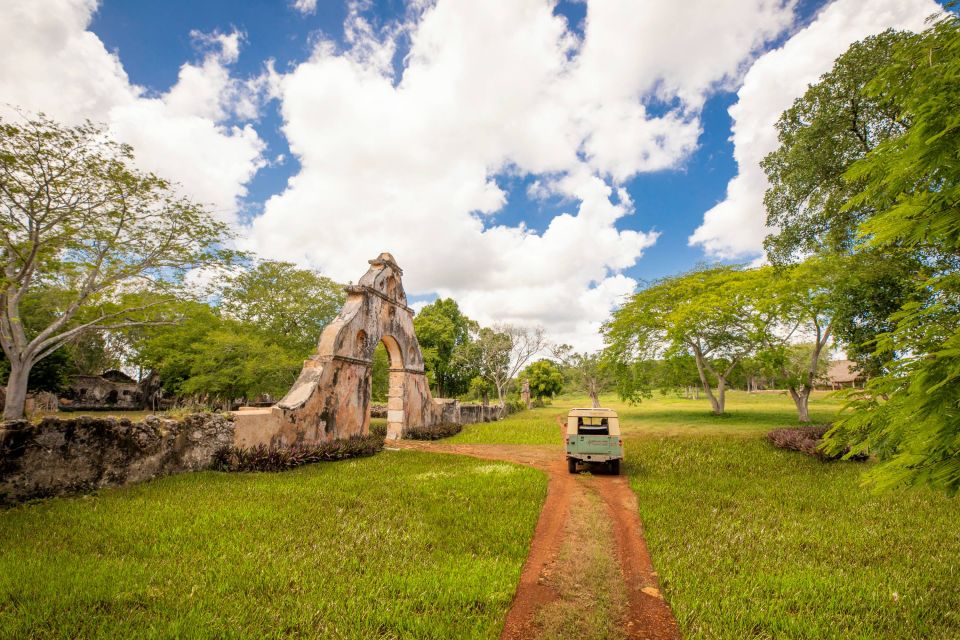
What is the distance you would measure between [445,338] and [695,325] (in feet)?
97.4

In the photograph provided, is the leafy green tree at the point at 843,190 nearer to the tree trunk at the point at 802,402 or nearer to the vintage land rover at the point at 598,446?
the tree trunk at the point at 802,402

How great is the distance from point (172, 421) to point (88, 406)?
36.8 metres

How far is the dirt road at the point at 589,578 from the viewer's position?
3.94m

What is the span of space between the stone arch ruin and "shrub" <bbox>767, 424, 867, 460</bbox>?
46.3 feet

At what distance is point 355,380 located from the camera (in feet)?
47.0

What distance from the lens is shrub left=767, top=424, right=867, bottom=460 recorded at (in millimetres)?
11922

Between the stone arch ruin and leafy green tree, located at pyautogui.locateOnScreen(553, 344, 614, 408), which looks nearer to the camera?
the stone arch ruin

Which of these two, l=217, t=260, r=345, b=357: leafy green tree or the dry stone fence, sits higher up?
l=217, t=260, r=345, b=357: leafy green tree

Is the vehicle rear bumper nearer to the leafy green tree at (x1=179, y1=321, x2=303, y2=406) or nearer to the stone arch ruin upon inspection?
→ the stone arch ruin

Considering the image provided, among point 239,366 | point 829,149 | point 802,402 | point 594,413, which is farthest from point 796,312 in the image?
point 239,366

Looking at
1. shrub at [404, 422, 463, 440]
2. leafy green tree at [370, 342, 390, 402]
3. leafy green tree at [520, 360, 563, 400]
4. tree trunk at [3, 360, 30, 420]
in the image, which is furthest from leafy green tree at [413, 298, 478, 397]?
tree trunk at [3, 360, 30, 420]

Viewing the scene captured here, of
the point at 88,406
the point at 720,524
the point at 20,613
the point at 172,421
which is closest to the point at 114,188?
the point at 172,421

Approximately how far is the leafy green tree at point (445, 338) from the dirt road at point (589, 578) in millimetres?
34747

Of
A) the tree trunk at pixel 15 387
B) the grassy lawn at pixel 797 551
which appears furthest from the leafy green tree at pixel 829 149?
the tree trunk at pixel 15 387
